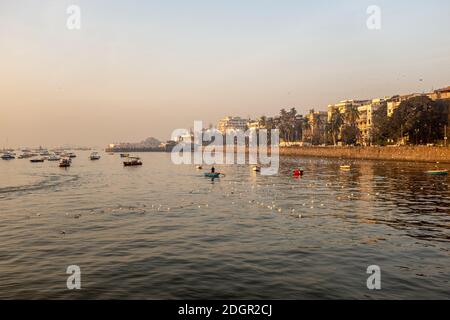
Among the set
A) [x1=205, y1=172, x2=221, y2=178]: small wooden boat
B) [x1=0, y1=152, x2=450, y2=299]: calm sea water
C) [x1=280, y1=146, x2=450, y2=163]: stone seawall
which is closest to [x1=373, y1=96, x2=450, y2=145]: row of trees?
[x1=280, y1=146, x2=450, y2=163]: stone seawall

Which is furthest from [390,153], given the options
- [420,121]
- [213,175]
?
[213,175]

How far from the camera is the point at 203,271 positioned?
798 inches

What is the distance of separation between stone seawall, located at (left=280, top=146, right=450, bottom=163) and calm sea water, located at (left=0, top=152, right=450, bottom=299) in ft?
221

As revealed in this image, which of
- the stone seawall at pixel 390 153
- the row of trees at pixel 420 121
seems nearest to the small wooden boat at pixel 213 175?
the stone seawall at pixel 390 153

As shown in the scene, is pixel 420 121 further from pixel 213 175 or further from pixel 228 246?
pixel 228 246

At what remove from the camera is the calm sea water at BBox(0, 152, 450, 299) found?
17.8 metres

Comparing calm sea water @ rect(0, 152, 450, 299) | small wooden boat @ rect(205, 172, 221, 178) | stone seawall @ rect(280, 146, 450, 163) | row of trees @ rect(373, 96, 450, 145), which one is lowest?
calm sea water @ rect(0, 152, 450, 299)

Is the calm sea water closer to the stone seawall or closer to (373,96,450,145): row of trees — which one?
the stone seawall

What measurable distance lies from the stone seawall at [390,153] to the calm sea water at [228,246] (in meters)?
67.3

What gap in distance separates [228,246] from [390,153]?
4504 inches

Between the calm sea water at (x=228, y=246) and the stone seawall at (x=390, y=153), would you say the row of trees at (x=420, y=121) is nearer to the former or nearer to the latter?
the stone seawall at (x=390, y=153)

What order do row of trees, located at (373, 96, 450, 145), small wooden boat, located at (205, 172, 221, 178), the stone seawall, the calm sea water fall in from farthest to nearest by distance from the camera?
row of trees, located at (373, 96, 450, 145) < the stone seawall < small wooden boat, located at (205, 172, 221, 178) < the calm sea water

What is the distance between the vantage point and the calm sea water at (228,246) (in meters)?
17.8

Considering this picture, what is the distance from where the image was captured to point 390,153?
127375 millimetres
